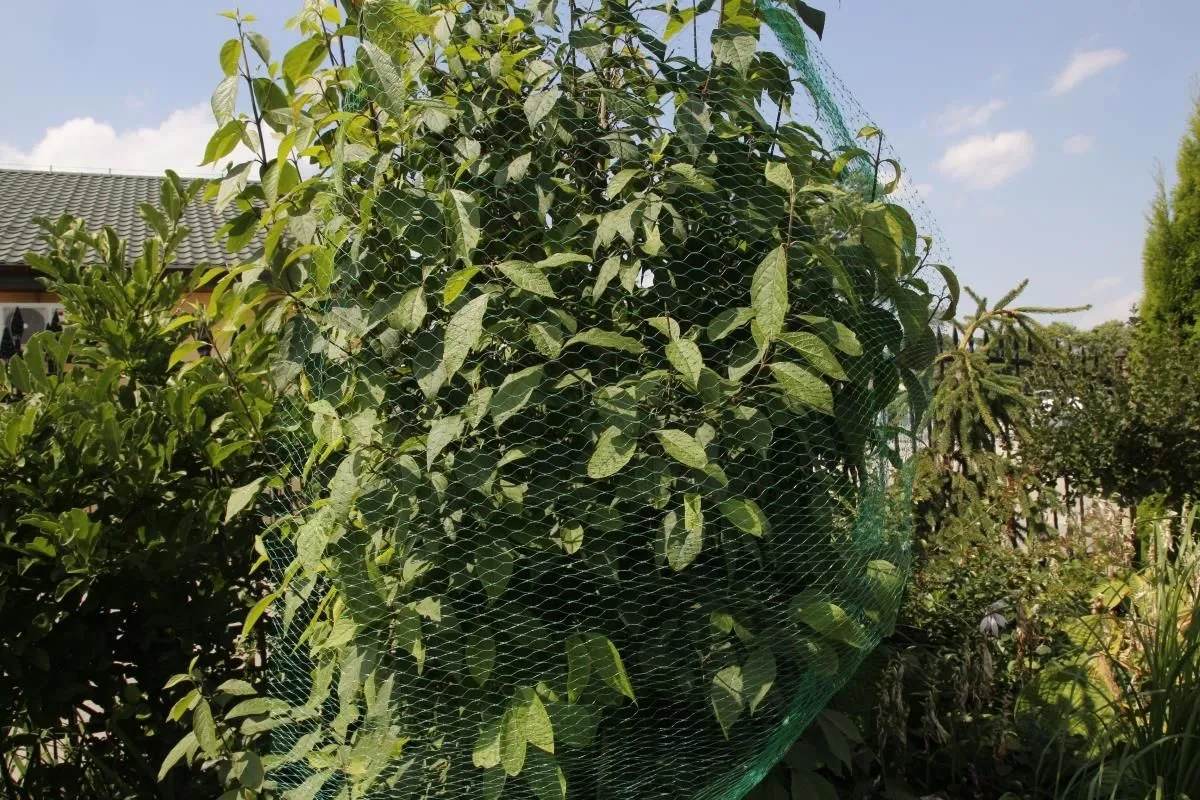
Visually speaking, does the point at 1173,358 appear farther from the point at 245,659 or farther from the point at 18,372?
the point at 18,372

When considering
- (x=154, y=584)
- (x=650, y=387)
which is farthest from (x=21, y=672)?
(x=650, y=387)

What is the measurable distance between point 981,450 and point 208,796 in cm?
366

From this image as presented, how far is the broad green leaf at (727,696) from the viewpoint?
4.99 feet

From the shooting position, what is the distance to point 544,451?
153 cm

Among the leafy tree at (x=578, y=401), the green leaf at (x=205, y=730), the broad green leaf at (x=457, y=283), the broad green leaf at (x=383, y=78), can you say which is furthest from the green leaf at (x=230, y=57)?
the green leaf at (x=205, y=730)

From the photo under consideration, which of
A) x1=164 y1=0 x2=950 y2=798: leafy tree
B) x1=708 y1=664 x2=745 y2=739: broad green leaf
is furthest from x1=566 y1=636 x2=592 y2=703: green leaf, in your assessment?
x1=708 y1=664 x2=745 y2=739: broad green leaf

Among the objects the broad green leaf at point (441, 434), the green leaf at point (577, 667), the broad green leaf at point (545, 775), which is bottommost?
the broad green leaf at point (545, 775)

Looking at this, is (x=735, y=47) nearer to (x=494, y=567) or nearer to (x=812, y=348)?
(x=812, y=348)

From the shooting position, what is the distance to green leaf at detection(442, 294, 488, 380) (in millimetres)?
1422

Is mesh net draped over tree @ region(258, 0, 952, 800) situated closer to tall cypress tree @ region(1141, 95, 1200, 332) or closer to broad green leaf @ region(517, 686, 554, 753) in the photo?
broad green leaf @ region(517, 686, 554, 753)

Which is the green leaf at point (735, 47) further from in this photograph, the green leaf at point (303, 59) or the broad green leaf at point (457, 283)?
the green leaf at point (303, 59)

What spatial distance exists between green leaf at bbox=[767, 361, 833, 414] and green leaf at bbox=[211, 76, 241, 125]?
115 centimetres

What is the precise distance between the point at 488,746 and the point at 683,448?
59 centimetres

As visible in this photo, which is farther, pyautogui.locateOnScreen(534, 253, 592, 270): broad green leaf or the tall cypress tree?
the tall cypress tree
